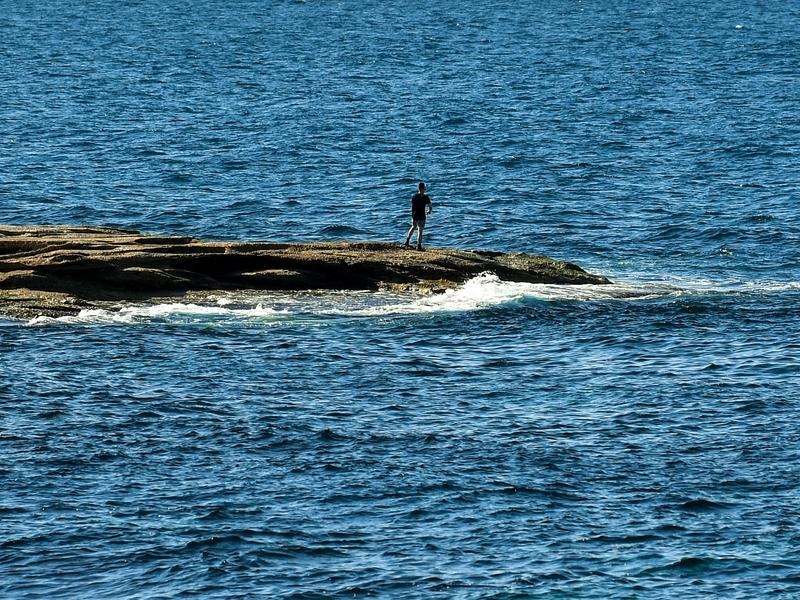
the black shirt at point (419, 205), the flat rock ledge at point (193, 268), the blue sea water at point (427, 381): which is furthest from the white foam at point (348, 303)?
the black shirt at point (419, 205)

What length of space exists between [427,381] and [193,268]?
1053cm

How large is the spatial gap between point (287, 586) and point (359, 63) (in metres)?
91.3

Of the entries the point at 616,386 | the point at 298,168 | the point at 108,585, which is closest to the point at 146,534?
the point at 108,585

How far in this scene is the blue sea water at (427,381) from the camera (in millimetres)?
28734

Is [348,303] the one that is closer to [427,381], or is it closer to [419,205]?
[419,205]

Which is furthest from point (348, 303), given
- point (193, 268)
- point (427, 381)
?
point (427, 381)

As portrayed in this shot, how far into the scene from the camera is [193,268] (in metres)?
46.4

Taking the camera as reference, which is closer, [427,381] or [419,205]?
[427,381]

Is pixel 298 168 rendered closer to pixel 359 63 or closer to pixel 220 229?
pixel 220 229

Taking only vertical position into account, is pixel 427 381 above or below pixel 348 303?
below

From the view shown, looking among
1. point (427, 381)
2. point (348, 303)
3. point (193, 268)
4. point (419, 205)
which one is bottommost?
point (427, 381)

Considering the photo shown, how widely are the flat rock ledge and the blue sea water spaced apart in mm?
1033

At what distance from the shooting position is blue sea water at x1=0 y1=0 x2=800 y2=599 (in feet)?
94.3

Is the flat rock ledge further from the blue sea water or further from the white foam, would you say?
the blue sea water
